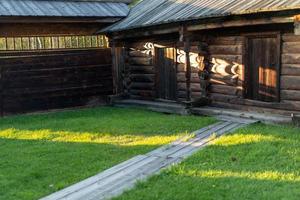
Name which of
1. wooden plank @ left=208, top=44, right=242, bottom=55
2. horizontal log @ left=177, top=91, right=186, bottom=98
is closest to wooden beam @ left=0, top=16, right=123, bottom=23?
horizontal log @ left=177, top=91, right=186, bottom=98

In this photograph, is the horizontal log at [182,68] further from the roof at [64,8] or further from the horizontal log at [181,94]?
the roof at [64,8]

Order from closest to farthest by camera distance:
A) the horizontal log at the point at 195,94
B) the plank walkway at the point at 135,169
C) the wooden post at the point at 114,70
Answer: the plank walkway at the point at 135,169, the horizontal log at the point at 195,94, the wooden post at the point at 114,70

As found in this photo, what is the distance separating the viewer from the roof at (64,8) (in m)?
13.4

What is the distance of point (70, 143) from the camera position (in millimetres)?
9383

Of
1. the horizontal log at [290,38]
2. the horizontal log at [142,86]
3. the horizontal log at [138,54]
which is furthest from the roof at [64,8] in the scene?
the horizontal log at [290,38]

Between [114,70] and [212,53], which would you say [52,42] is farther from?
[212,53]

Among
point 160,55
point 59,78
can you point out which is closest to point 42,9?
point 59,78

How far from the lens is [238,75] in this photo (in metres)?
11.4

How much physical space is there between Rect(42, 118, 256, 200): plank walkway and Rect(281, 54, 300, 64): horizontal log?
1.75 meters

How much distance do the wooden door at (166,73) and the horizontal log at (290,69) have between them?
4.01 m

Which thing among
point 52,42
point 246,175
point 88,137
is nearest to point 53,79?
point 52,42

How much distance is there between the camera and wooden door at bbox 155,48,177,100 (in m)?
13.6

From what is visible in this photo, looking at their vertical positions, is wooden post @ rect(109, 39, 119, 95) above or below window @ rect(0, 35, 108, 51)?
below

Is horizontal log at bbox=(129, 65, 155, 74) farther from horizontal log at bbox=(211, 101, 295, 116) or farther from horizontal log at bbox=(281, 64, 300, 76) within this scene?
horizontal log at bbox=(281, 64, 300, 76)
